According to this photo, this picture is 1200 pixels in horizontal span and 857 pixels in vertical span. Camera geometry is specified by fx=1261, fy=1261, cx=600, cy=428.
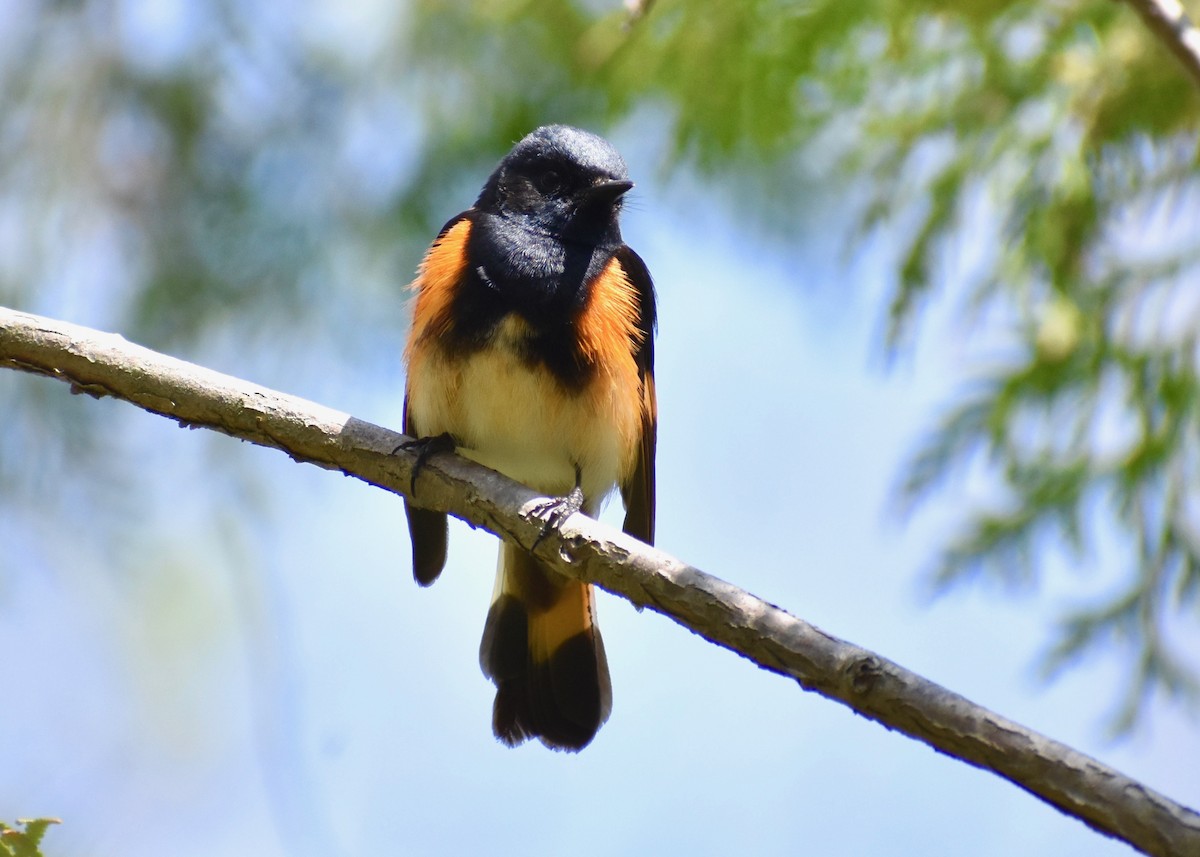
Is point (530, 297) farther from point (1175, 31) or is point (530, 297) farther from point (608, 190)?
point (1175, 31)

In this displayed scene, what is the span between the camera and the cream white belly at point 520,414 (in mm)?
3410

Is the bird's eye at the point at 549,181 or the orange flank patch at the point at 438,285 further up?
the bird's eye at the point at 549,181

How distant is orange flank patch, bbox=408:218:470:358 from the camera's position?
11.5ft

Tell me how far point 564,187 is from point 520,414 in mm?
825

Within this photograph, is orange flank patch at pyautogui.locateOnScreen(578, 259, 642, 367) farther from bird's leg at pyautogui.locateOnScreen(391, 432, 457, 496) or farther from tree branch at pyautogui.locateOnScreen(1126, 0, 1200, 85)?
tree branch at pyautogui.locateOnScreen(1126, 0, 1200, 85)

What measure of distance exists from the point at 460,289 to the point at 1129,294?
84.4 inches

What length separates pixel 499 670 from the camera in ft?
12.7

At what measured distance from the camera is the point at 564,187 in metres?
3.88

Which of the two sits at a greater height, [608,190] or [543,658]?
[608,190]

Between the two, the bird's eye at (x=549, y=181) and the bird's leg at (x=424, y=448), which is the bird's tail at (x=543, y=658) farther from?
the bird's eye at (x=549, y=181)

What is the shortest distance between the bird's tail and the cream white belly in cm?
30

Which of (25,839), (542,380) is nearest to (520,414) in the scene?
(542,380)

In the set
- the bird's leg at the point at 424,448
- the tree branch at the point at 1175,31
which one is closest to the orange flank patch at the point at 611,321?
the bird's leg at the point at 424,448

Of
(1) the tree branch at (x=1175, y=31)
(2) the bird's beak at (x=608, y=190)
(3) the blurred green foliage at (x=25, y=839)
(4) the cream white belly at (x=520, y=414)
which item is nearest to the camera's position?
(3) the blurred green foliage at (x=25, y=839)
